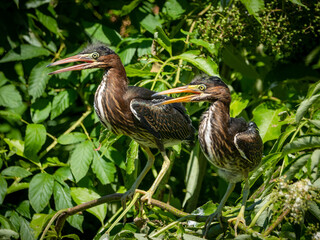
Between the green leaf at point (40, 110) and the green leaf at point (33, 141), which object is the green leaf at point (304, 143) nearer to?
the green leaf at point (33, 141)

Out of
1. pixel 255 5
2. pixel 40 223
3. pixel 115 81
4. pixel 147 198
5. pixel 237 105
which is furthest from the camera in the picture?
pixel 237 105

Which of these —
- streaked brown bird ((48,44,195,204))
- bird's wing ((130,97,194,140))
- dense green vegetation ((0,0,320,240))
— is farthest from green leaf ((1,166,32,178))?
bird's wing ((130,97,194,140))

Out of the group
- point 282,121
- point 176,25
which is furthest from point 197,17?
point 282,121

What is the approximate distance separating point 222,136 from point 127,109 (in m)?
0.71

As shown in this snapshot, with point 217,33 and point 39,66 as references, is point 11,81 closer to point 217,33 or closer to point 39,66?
point 39,66

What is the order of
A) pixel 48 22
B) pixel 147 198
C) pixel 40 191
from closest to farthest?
1. pixel 147 198
2. pixel 40 191
3. pixel 48 22

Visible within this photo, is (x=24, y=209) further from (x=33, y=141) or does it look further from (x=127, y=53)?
(x=127, y=53)

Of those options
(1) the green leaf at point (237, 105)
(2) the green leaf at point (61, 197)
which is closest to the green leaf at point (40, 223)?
(2) the green leaf at point (61, 197)

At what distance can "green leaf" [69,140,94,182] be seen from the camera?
357cm

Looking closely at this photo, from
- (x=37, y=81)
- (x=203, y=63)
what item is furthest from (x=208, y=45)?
(x=37, y=81)

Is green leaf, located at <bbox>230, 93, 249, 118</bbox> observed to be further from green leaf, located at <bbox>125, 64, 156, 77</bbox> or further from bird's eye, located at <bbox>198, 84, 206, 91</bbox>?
bird's eye, located at <bbox>198, 84, 206, 91</bbox>

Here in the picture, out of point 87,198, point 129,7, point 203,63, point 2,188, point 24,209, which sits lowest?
point 24,209

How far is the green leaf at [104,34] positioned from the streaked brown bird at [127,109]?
95 cm

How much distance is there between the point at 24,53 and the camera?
4.07 metres
